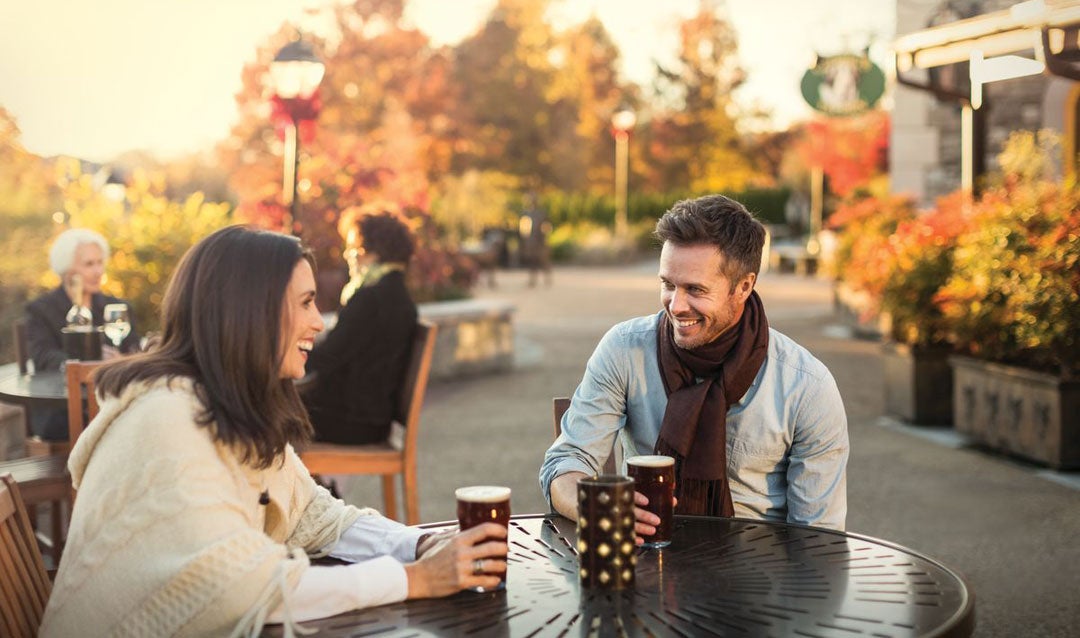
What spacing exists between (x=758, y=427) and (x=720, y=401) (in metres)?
0.13

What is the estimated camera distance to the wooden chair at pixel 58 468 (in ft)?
13.4

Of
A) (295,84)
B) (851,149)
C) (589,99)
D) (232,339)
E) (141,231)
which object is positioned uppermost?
(589,99)

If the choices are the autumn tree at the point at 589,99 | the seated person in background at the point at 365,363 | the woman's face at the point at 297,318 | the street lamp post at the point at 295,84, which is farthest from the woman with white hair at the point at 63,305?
the autumn tree at the point at 589,99

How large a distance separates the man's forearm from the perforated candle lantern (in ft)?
1.80

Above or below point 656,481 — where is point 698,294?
above

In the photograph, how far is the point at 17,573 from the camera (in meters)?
2.32

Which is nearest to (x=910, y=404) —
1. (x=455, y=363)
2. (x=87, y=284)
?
(x=455, y=363)

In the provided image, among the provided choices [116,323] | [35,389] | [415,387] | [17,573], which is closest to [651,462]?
[17,573]

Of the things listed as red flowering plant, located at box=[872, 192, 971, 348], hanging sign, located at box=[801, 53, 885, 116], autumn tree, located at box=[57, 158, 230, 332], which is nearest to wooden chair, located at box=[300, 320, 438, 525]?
autumn tree, located at box=[57, 158, 230, 332]

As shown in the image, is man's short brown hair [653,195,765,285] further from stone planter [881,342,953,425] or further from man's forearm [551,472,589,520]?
stone planter [881,342,953,425]

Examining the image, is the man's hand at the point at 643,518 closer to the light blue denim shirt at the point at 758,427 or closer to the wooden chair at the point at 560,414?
the light blue denim shirt at the point at 758,427

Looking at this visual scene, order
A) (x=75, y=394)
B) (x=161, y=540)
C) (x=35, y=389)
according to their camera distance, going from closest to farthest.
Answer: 1. (x=161, y=540)
2. (x=75, y=394)
3. (x=35, y=389)

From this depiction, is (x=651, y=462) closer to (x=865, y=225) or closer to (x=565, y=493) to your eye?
(x=565, y=493)

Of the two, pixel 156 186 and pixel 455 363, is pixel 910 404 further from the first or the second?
pixel 156 186
